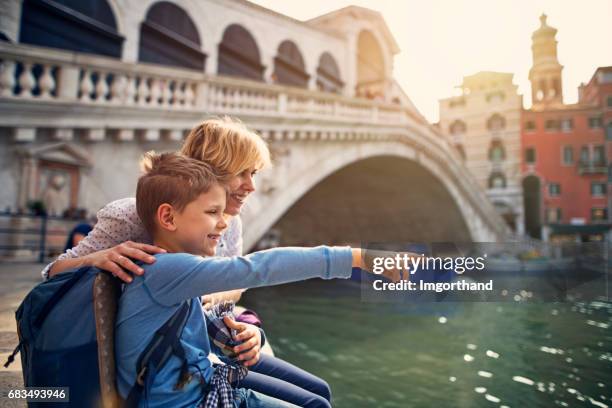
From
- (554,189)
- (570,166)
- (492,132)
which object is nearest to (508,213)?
(554,189)

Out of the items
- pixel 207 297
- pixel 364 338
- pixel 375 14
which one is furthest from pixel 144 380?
pixel 375 14

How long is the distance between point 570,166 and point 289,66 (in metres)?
19.6

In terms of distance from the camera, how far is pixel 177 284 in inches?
38.3

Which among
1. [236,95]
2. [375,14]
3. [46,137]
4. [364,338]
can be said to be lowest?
[364,338]

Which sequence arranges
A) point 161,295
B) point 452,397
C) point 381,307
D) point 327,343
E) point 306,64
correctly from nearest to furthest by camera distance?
point 161,295, point 452,397, point 327,343, point 381,307, point 306,64

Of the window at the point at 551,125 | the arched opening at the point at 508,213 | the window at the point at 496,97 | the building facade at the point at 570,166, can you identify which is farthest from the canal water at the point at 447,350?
the window at the point at 496,97

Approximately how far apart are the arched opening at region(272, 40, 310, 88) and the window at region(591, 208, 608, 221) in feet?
63.4

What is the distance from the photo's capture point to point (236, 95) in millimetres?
6395

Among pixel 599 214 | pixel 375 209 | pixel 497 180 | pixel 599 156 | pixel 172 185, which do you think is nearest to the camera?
pixel 172 185

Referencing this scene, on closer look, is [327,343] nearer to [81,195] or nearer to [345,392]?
[345,392]

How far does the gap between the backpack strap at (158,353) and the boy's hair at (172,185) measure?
0.98 feet

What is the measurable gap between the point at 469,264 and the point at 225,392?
0.93 m

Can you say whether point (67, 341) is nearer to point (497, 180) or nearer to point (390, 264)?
point (390, 264)

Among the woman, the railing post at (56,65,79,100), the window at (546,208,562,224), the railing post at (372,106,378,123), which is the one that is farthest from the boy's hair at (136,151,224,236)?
the window at (546,208,562,224)
